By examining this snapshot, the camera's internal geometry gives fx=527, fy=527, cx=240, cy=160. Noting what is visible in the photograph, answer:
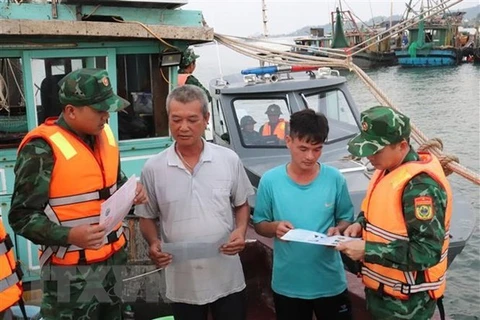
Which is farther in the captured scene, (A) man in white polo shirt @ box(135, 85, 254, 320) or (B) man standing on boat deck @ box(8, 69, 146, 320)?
(A) man in white polo shirt @ box(135, 85, 254, 320)

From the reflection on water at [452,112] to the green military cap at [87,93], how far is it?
182 inches

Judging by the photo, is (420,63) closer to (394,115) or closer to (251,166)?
(251,166)

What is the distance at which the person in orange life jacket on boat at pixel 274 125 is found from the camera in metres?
6.39

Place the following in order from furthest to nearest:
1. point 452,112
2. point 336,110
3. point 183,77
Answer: point 452,112
point 183,77
point 336,110

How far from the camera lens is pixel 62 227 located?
2.50 meters

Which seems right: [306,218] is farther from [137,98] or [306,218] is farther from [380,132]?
[137,98]

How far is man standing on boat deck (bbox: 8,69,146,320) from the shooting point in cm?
248

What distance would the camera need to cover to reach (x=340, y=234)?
270 cm

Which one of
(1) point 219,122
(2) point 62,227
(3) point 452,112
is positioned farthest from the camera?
(3) point 452,112

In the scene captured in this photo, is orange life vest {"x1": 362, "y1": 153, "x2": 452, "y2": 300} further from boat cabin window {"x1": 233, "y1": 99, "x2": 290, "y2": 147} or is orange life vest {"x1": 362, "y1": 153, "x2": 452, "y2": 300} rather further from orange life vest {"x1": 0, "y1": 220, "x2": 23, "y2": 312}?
boat cabin window {"x1": 233, "y1": 99, "x2": 290, "y2": 147}

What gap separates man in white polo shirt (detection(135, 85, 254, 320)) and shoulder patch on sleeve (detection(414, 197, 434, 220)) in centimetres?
91

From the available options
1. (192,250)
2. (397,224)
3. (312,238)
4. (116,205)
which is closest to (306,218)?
(312,238)

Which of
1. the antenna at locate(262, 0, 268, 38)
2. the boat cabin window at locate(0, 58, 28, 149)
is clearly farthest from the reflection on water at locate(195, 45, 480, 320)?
the boat cabin window at locate(0, 58, 28, 149)

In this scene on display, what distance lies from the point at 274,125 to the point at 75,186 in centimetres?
399
